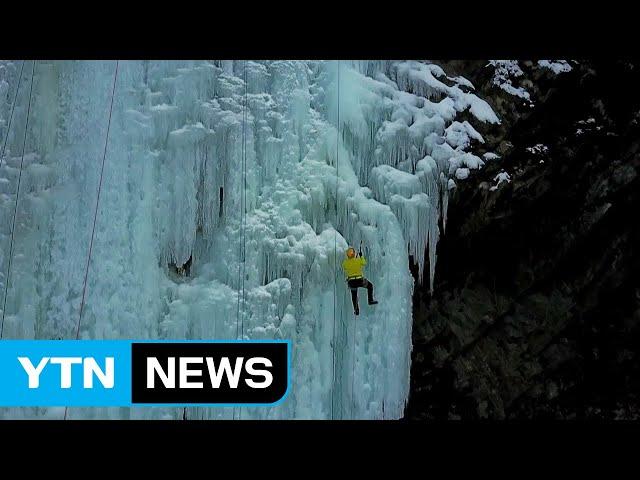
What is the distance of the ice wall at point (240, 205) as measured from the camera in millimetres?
4520

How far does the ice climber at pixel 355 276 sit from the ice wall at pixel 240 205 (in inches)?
3.3

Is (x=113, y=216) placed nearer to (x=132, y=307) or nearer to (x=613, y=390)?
(x=132, y=307)

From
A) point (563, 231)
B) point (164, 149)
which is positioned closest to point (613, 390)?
point (563, 231)

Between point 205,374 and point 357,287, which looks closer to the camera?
point 205,374

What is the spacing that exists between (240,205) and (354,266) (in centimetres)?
95

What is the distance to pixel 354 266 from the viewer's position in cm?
454

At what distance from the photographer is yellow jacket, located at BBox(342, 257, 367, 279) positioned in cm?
452

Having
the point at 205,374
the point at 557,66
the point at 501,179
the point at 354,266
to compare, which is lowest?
the point at 205,374

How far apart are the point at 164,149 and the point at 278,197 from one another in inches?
35.3

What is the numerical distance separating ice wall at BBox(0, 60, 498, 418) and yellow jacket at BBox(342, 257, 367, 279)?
0.12 meters

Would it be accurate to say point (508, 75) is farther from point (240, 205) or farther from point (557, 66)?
point (240, 205)

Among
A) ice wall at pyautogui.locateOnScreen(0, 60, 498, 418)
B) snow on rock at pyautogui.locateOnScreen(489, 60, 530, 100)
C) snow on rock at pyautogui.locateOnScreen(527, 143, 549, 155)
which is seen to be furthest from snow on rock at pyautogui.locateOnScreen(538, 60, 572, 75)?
ice wall at pyautogui.locateOnScreen(0, 60, 498, 418)

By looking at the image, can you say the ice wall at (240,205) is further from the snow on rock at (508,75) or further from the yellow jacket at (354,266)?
the snow on rock at (508,75)

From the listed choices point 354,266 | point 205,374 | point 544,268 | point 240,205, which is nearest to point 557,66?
point 544,268
